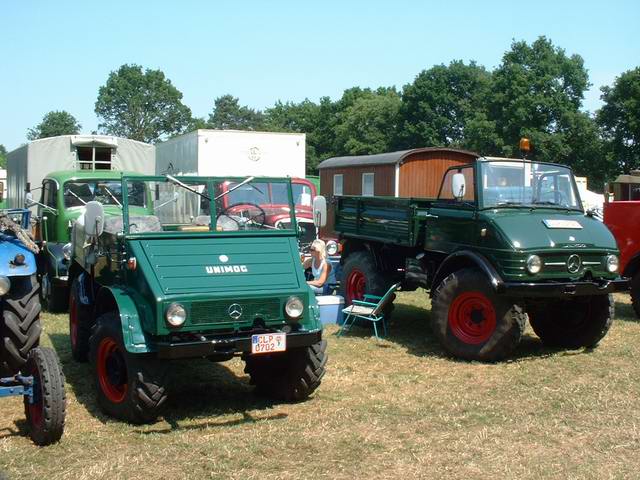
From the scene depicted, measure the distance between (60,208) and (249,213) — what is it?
6045 millimetres

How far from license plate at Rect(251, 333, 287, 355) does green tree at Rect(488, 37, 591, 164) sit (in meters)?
37.0

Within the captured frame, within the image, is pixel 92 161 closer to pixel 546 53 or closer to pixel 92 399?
pixel 92 399

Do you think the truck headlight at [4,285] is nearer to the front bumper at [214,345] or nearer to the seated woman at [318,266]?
the front bumper at [214,345]

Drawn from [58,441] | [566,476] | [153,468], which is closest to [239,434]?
[153,468]

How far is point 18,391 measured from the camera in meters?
5.13

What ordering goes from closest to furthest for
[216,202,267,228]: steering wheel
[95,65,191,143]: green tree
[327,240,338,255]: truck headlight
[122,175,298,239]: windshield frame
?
1. [122,175,298,239]: windshield frame
2. [216,202,267,228]: steering wheel
3. [327,240,338,255]: truck headlight
4. [95,65,191,143]: green tree

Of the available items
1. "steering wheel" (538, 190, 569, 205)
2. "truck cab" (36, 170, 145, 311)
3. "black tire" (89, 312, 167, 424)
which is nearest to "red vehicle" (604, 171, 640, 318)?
"steering wheel" (538, 190, 569, 205)

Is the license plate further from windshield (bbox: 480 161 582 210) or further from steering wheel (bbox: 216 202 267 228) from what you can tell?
windshield (bbox: 480 161 582 210)

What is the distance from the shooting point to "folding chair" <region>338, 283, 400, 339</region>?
941 cm

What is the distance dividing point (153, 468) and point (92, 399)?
191 cm

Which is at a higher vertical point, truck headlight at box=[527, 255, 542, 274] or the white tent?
the white tent

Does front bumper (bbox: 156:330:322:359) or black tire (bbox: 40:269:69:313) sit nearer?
front bumper (bbox: 156:330:322:359)

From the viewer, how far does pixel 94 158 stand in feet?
51.8

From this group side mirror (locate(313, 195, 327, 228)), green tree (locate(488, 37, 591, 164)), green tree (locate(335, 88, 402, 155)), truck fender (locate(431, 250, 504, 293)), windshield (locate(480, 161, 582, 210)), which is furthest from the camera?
green tree (locate(335, 88, 402, 155))
